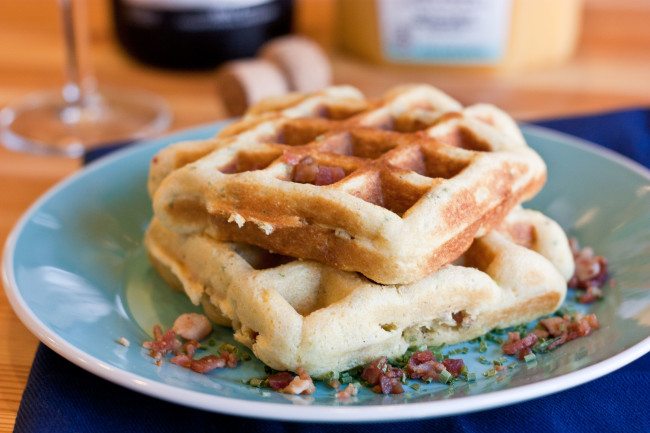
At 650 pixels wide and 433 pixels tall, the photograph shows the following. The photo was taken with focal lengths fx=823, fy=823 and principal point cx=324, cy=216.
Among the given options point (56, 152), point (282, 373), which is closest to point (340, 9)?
point (56, 152)

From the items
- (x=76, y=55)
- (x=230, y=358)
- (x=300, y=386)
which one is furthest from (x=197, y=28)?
(x=300, y=386)

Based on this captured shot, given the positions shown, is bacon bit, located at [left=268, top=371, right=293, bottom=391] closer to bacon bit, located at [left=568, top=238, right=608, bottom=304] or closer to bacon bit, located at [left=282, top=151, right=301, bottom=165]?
bacon bit, located at [left=282, top=151, right=301, bottom=165]

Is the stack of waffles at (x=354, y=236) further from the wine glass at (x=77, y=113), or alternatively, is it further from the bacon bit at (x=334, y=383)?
the wine glass at (x=77, y=113)

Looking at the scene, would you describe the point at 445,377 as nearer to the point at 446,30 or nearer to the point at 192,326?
the point at 192,326

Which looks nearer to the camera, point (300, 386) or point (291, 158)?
point (300, 386)

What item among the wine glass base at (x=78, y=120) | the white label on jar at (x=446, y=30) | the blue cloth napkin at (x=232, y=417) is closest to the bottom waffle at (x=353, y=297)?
the blue cloth napkin at (x=232, y=417)

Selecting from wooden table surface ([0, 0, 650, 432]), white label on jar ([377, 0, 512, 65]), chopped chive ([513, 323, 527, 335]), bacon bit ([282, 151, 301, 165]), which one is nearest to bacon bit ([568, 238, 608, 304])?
chopped chive ([513, 323, 527, 335])
